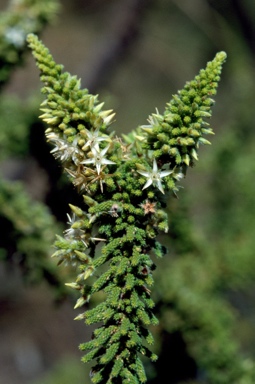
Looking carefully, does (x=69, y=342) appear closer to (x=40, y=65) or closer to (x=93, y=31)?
(x=93, y=31)

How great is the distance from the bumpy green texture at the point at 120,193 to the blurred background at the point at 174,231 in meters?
0.41

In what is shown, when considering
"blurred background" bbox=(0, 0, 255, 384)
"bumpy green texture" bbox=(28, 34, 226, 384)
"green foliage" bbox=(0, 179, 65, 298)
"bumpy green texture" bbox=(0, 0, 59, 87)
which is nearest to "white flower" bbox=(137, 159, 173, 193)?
"bumpy green texture" bbox=(28, 34, 226, 384)

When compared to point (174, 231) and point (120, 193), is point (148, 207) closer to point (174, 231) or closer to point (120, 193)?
point (120, 193)

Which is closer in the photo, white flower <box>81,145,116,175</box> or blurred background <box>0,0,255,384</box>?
white flower <box>81,145,116,175</box>

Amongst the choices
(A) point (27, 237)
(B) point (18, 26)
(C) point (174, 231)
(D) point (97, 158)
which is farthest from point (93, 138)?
(C) point (174, 231)

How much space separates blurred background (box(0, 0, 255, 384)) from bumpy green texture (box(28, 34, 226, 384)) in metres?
0.41

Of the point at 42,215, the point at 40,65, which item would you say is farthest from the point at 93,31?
the point at 40,65

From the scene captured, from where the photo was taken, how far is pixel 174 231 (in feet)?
7.89

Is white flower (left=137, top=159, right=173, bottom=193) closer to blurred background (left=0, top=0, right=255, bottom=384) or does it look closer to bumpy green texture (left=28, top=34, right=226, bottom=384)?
bumpy green texture (left=28, top=34, right=226, bottom=384)

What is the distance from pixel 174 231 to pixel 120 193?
1133 millimetres

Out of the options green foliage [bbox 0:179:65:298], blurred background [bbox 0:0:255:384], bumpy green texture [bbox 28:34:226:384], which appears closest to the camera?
bumpy green texture [bbox 28:34:226:384]

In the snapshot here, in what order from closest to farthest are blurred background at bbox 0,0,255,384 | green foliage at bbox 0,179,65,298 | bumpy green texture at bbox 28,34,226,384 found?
bumpy green texture at bbox 28,34,226,384 < green foliage at bbox 0,179,65,298 < blurred background at bbox 0,0,255,384

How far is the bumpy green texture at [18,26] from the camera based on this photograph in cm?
205

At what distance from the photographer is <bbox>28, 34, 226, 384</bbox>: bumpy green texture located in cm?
122
